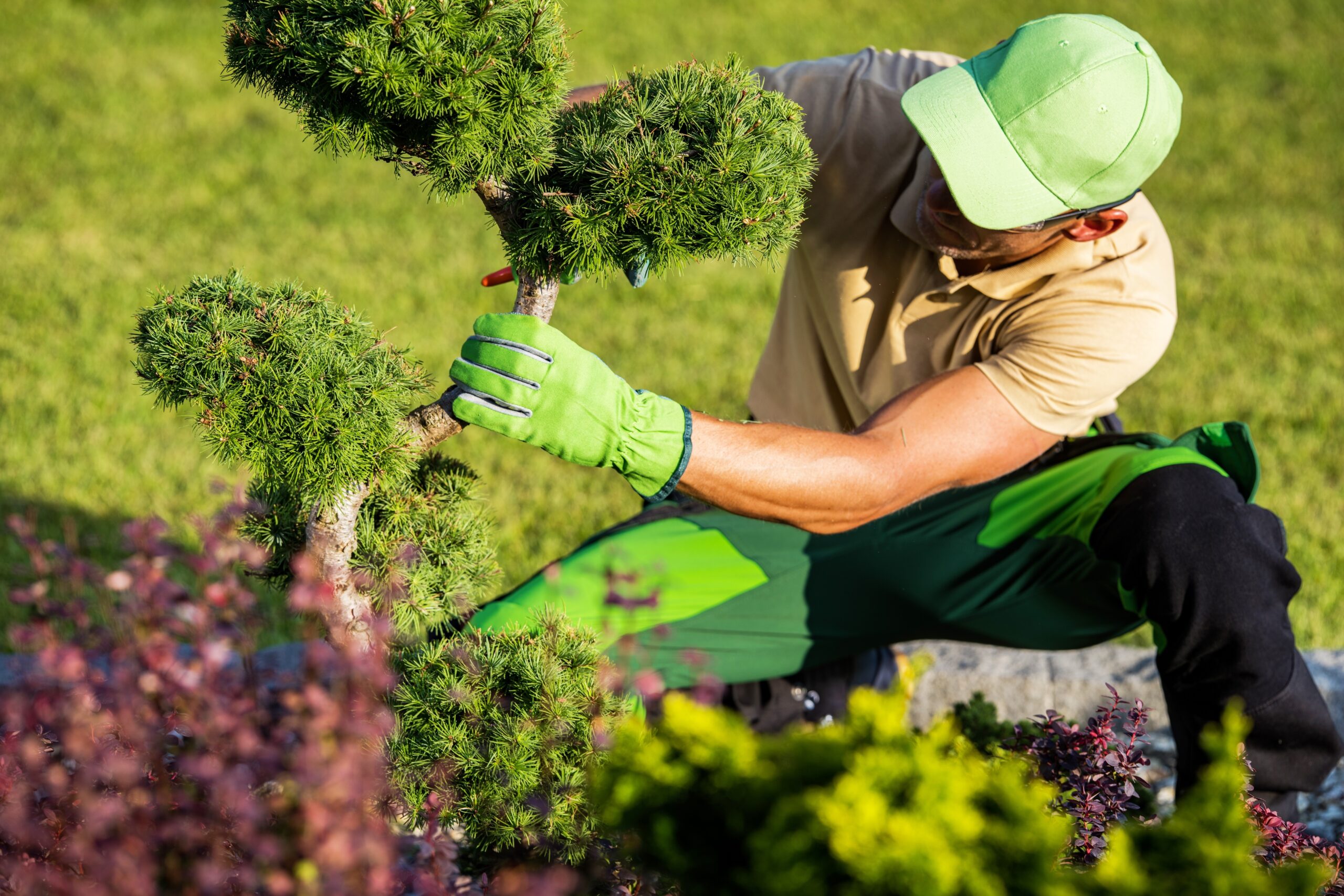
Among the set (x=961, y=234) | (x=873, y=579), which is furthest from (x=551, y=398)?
(x=873, y=579)

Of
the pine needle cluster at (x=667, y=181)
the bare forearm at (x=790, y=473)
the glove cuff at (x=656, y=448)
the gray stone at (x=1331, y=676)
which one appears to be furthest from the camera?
the gray stone at (x=1331, y=676)

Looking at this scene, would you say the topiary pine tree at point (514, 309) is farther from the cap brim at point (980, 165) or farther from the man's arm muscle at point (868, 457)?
the cap brim at point (980, 165)

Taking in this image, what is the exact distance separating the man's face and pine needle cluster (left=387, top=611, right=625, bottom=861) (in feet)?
3.88

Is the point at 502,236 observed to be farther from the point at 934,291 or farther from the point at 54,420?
the point at 54,420

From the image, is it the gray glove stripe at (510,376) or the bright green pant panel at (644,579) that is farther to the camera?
the bright green pant panel at (644,579)

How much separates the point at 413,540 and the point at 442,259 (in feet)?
13.0

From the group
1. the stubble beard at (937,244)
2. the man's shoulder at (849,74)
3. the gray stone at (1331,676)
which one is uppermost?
the man's shoulder at (849,74)

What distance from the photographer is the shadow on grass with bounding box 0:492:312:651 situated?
10.2 feet

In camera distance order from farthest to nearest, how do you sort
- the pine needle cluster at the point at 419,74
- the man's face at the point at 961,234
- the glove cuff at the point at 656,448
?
the man's face at the point at 961,234, the glove cuff at the point at 656,448, the pine needle cluster at the point at 419,74

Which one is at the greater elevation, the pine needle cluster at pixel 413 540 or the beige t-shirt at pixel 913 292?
the beige t-shirt at pixel 913 292

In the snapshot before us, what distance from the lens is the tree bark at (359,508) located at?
179 cm

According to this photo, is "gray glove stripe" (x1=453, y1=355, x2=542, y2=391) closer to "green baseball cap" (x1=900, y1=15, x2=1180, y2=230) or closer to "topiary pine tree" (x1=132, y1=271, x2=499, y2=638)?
"topiary pine tree" (x1=132, y1=271, x2=499, y2=638)

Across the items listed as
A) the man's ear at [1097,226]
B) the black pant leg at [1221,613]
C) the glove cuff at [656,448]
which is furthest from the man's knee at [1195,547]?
the glove cuff at [656,448]

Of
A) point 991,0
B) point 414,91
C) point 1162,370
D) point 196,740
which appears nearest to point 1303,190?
point 1162,370
